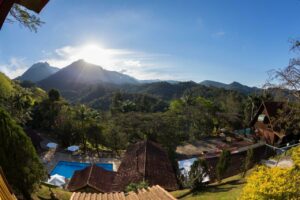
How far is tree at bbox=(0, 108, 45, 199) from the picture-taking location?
33.5 ft

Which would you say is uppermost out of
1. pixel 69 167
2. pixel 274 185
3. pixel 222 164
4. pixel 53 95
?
pixel 274 185

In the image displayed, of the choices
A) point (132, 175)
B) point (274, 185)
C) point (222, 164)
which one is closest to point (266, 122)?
point (222, 164)

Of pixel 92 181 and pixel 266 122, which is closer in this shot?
pixel 92 181

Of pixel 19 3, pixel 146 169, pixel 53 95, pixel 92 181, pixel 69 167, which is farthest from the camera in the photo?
pixel 53 95

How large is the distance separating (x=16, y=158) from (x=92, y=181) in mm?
10019

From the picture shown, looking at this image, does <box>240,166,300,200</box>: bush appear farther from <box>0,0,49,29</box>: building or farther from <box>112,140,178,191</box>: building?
<box>112,140,178,191</box>: building

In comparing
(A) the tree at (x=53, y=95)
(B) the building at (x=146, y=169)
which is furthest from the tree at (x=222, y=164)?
(A) the tree at (x=53, y=95)

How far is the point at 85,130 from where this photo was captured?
36.8m

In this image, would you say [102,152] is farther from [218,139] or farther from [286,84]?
[286,84]

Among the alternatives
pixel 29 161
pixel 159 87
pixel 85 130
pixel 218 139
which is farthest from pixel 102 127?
pixel 159 87

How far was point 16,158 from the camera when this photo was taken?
10.5 m

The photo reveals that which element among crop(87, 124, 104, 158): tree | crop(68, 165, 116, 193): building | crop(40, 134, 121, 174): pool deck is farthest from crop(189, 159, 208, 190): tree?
crop(87, 124, 104, 158): tree

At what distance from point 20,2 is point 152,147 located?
960 inches

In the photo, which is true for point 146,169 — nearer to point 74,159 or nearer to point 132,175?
point 132,175
